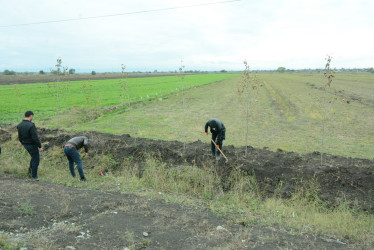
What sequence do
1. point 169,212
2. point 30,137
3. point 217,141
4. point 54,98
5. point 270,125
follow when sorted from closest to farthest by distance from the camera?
1. point 169,212
2. point 30,137
3. point 217,141
4. point 270,125
5. point 54,98

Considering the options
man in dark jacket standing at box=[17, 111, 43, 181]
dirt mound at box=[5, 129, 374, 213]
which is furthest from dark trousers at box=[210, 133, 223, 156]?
man in dark jacket standing at box=[17, 111, 43, 181]

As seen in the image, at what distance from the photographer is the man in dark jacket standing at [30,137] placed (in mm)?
7625

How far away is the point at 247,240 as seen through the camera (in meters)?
4.67

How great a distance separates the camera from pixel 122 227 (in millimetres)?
4980

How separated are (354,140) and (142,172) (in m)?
10.1

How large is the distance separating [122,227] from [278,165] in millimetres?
5144

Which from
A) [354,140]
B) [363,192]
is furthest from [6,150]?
[354,140]

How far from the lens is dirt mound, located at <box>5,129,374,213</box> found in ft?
23.3

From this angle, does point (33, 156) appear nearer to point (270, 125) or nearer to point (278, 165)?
point (278, 165)

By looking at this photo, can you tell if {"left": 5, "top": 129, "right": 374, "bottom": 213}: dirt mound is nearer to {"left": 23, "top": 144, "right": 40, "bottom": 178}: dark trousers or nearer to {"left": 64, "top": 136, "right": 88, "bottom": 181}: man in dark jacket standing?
{"left": 64, "top": 136, "right": 88, "bottom": 181}: man in dark jacket standing

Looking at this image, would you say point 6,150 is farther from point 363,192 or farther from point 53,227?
point 363,192

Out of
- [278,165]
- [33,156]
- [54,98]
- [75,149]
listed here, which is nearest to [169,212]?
[75,149]

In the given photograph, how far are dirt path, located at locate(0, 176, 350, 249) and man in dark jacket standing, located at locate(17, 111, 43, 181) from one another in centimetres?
167

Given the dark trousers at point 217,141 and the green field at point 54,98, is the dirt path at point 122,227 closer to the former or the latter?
the dark trousers at point 217,141
